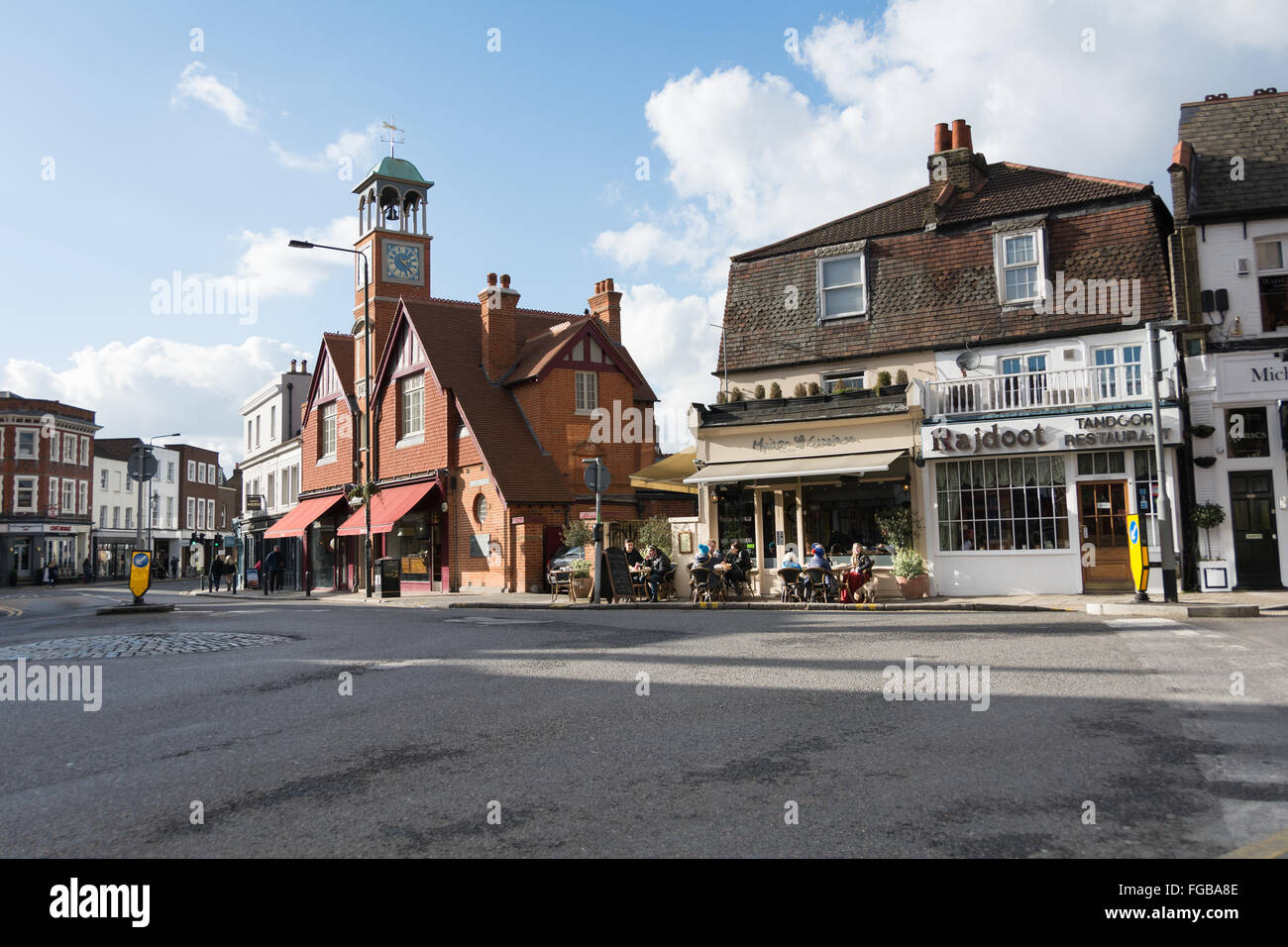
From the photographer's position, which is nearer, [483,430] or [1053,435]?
[1053,435]

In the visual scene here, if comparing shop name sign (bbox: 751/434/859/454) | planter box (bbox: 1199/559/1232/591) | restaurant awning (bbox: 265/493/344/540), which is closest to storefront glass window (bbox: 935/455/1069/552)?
shop name sign (bbox: 751/434/859/454)

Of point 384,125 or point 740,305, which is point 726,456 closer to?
point 740,305

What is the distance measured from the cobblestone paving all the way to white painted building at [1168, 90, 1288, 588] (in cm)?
1847

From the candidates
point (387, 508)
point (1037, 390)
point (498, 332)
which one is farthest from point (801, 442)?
point (387, 508)

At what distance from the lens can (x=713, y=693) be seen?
335 inches

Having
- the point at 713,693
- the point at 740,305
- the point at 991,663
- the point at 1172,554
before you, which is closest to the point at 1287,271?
the point at 1172,554

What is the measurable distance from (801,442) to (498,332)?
45.1 ft

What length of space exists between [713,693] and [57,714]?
18.5 ft

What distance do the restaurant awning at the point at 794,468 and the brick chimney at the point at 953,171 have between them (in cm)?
646

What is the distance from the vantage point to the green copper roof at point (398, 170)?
125 feet

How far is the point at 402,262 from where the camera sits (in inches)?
1522

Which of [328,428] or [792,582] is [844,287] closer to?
[792,582]

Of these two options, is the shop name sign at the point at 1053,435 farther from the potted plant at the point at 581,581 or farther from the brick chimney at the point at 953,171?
the potted plant at the point at 581,581

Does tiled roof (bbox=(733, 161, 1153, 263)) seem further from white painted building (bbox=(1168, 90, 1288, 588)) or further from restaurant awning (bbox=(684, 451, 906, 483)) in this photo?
restaurant awning (bbox=(684, 451, 906, 483))
